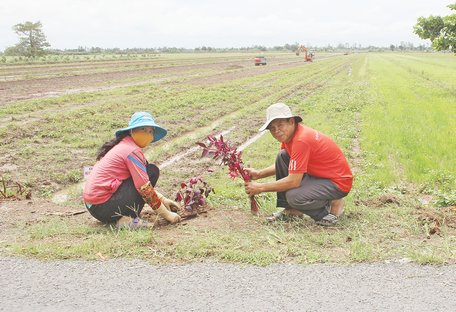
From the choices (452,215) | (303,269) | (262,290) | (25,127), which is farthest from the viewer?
(25,127)

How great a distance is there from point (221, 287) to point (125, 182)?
194 cm

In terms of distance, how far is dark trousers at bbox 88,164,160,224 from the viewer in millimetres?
5215

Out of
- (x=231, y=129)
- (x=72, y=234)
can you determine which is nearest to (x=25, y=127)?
(x=231, y=129)

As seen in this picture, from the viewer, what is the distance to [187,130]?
44.8 ft

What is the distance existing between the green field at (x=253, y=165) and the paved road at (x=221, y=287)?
0.21 m

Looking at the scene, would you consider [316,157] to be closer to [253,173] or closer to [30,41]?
[253,173]

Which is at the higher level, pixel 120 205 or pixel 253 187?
pixel 253 187

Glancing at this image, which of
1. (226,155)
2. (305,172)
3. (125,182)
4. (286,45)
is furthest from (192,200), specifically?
(286,45)

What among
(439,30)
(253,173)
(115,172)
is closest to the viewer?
(115,172)

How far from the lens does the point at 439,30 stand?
73.8 feet

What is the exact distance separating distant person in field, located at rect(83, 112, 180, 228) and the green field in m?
0.24

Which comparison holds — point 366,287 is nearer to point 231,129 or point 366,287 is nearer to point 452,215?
point 452,215

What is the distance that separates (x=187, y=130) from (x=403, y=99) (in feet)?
35.2

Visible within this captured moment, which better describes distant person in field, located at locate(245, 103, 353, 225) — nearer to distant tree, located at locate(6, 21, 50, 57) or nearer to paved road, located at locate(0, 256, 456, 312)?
paved road, located at locate(0, 256, 456, 312)
